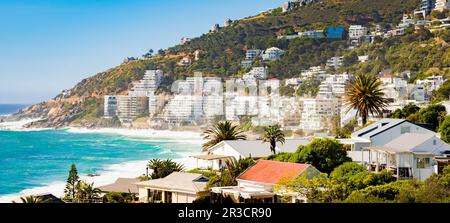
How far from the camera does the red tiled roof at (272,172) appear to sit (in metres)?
13.2

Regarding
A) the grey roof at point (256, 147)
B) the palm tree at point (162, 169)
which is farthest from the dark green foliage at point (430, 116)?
the palm tree at point (162, 169)

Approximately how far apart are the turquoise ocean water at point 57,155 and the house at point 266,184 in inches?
671

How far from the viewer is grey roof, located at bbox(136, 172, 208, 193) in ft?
44.4

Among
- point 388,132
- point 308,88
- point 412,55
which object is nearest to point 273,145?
point 388,132

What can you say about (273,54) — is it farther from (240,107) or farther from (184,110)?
(240,107)

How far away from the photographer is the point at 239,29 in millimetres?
99875

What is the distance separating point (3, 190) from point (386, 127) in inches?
729

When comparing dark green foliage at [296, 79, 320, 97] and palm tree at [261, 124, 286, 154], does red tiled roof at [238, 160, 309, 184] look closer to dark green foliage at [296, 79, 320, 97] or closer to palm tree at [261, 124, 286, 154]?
palm tree at [261, 124, 286, 154]

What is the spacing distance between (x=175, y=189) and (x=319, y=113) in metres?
47.4

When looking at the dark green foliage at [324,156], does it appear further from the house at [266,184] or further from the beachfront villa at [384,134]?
the beachfront villa at [384,134]

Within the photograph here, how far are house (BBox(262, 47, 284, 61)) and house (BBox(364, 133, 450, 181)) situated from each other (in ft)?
238

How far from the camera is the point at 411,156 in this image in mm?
14109
